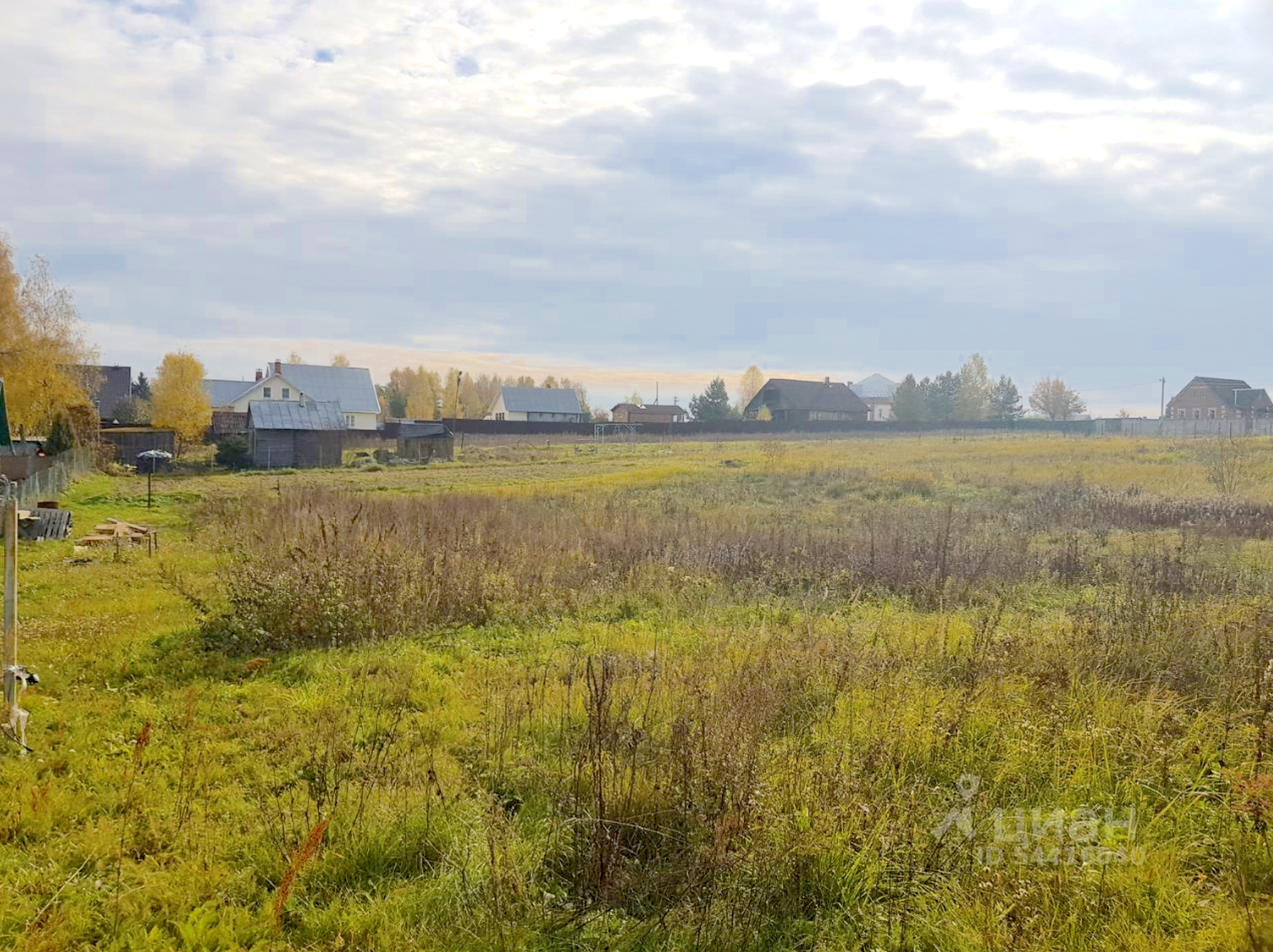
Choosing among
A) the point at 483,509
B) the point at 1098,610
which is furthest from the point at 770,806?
the point at 483,509

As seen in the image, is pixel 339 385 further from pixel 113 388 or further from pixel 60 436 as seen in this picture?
pixel 60 436

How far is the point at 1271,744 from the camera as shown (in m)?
4.38

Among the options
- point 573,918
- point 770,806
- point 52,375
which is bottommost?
point 573,918

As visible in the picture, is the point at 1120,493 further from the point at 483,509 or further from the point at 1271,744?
the point at 1271,744

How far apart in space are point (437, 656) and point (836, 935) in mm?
4960

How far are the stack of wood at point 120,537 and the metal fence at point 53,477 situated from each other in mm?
1369

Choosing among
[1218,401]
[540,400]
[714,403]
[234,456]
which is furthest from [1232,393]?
[234,456]

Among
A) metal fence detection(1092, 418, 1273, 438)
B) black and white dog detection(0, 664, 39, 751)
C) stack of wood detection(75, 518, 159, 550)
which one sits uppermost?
metal fence detection(1092, 418, 1273, 438)

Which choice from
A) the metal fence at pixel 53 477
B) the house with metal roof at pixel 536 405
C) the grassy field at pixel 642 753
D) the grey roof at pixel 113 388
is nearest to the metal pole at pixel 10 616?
the grassy field at pixel 642 753

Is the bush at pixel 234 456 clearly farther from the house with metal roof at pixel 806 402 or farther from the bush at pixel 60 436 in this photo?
the house with metal roof at pixel 806 402

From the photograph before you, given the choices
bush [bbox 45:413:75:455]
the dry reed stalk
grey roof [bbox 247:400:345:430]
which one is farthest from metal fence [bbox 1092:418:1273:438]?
the dry reed stalk

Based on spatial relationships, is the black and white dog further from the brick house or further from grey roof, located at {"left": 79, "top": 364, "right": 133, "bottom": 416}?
the brick house

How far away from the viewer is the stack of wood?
14383mm

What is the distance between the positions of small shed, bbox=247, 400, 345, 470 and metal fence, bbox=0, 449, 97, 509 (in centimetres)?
700
